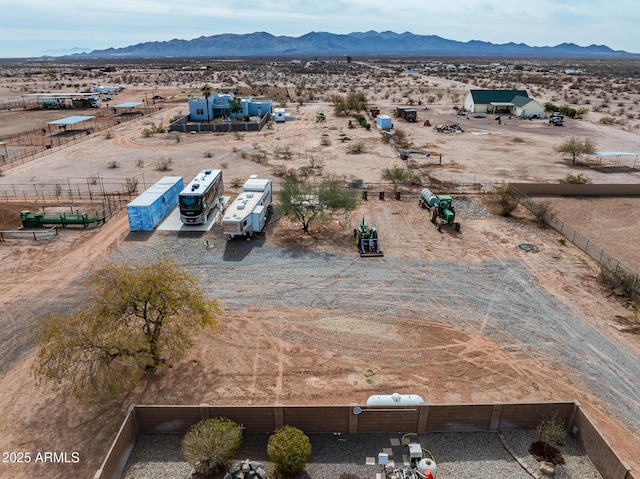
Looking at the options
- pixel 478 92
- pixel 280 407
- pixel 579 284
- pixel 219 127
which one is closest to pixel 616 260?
pixel 579 284

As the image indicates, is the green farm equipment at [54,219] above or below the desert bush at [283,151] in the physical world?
below

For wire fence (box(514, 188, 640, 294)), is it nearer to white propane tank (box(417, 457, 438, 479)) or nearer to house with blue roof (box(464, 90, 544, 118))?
white propane tank (box(417, 457, 438, 479))

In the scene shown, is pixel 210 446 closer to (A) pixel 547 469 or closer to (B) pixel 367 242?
(A) pixel 547 469

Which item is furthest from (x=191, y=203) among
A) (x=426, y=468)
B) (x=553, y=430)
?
(x=553, y=430)

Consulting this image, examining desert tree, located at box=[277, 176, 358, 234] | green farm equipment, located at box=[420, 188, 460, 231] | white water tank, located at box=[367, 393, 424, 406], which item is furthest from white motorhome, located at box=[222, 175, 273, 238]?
white water tank, located at box=[367, 393, 424, 406]

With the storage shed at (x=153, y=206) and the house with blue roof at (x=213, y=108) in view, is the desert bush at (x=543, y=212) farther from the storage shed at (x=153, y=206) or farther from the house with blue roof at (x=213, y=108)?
the house with blue roof at (x=213, y=108)

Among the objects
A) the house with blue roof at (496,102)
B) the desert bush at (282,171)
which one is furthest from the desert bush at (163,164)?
the house with blue roof at (496,102)

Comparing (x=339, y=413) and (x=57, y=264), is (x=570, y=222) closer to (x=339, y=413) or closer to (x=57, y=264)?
(x=339, y=413)
